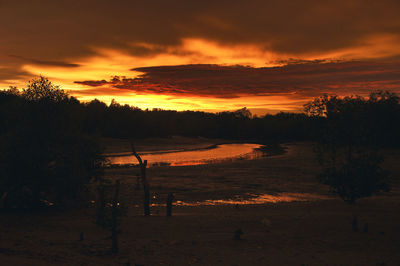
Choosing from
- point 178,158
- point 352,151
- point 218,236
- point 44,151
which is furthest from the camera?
point 178,158

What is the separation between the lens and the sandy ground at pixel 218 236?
11.2m

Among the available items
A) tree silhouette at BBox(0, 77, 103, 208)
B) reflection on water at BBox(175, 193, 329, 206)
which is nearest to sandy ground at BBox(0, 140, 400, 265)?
tree silhouette at BBox(0, 77, 103, 208)

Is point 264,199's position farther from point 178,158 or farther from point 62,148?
point 178,158

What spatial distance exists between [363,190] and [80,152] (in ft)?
47.8

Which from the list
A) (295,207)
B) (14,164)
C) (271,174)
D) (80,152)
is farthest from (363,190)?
(271,174)

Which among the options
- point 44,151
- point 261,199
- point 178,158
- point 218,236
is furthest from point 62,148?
point 178,158

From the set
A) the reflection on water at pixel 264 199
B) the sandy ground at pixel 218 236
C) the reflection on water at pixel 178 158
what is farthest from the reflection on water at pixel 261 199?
the reflection on water at pixel 178 158

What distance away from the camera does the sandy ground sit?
11234mm

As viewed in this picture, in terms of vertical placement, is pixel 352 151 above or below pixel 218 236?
above

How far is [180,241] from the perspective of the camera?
43.8 feet

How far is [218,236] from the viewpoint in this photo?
45.9 feet

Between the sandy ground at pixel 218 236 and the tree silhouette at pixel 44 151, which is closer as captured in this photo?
the sandy ground at pixel 218 236

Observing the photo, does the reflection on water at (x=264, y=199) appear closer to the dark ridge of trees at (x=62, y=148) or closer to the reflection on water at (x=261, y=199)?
the reflection on water at (x=261, y=199)

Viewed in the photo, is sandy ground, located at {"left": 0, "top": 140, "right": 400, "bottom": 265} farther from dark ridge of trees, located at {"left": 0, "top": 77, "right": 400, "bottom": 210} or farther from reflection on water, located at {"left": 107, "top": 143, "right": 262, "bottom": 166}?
reflection on water, located at {"left": 107, "top": 143, "right": 262, "bottom": 166}
